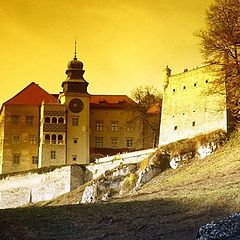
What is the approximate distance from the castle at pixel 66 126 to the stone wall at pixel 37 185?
307cm

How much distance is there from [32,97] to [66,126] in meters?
4.68

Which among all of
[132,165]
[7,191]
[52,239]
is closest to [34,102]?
[7,191]

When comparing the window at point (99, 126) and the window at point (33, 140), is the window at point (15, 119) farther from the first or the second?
the window at point (99, 126)

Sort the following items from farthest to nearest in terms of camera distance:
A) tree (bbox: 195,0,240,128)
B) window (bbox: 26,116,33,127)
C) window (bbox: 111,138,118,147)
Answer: window (bbox: 111,138,118,147), window (bbox: 26,116,33,127), tree (bbox: 195,0,240,128)

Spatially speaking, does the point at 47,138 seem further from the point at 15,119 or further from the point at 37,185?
the point at 37,185

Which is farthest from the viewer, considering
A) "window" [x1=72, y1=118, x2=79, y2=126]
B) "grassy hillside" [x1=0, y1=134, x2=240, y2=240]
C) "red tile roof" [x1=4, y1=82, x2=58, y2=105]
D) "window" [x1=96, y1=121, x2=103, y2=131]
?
"window" [x1=96, y1=121, x2=103, y2=131]

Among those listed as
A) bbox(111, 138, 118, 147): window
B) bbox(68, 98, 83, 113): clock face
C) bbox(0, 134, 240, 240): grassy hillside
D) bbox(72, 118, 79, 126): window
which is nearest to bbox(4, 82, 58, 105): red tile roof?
bbox(68, 98, 83, 113): clock face

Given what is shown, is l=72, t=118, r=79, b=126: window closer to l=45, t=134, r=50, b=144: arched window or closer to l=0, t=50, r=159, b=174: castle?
l=0, t=50, r=159, b=174: castle

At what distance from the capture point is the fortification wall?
134 feet

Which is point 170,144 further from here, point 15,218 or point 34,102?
point 15,218

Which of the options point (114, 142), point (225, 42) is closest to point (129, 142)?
point (114, 142)

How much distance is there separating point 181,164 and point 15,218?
63.5 ft

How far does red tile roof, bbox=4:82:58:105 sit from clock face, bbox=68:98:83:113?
9.20 feet

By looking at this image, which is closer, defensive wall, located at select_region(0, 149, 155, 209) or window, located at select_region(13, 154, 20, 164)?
defensive wall, located at select_region(0, 149, 155, 209)
